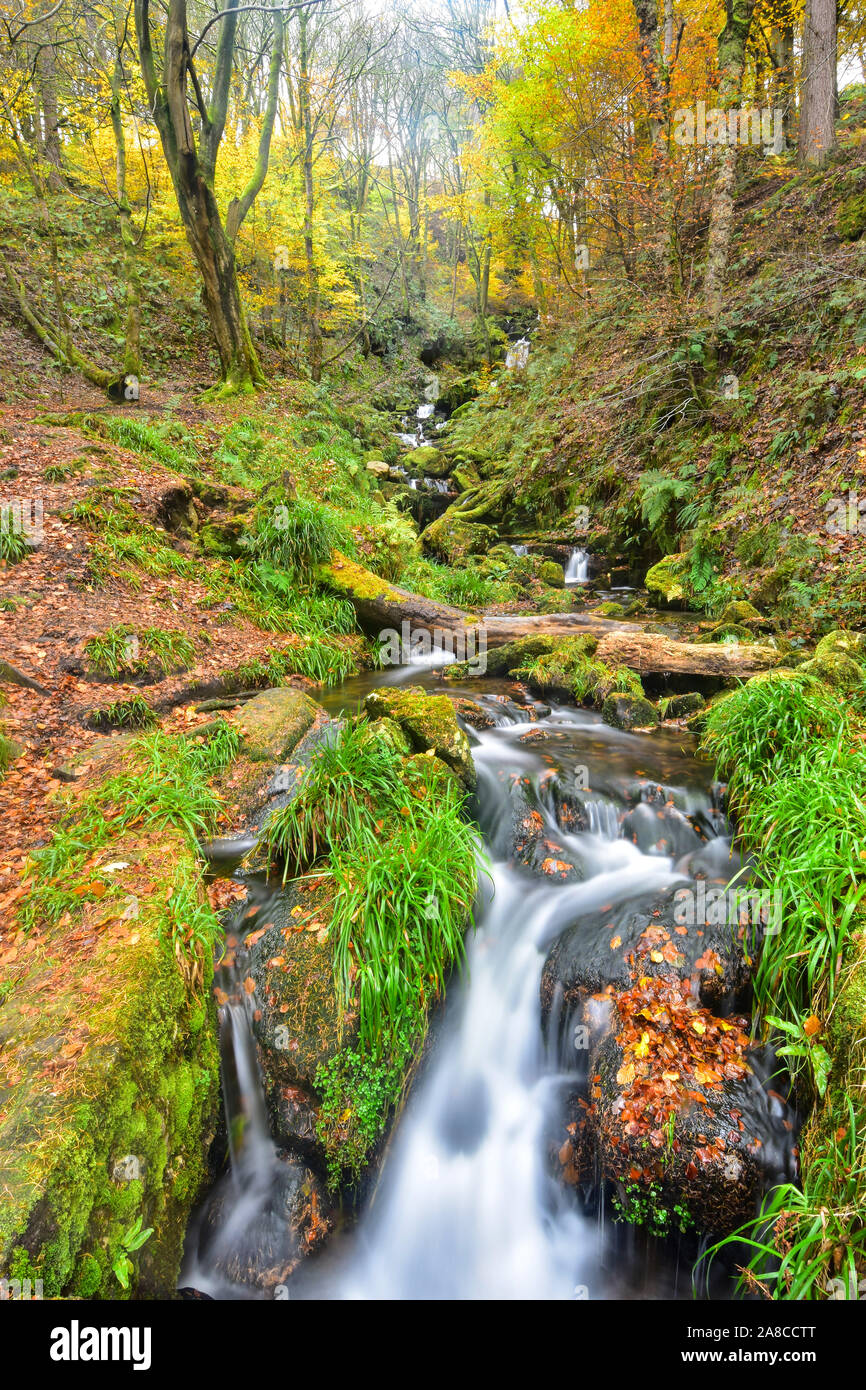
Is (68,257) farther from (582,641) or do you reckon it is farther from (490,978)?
(490,978)

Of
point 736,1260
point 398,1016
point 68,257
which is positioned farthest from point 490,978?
point 68,257

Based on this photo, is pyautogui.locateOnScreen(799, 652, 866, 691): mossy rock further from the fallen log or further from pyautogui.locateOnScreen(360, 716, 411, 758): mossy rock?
pyautogui.locateOnScreen(360, 716, 411, 758): mossy rock

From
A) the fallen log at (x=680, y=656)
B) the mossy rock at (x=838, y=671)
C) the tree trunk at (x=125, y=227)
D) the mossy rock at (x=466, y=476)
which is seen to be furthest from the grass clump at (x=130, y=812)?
the mossy rock at (x=466, y=476)

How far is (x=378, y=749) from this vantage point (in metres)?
4.55

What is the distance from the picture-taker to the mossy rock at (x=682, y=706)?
6145 mm

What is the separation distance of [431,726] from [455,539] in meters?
8.01

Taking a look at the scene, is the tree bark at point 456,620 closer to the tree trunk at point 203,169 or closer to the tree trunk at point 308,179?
the tree trunk at point 203,169

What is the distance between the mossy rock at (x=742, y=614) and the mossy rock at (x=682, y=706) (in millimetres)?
1589

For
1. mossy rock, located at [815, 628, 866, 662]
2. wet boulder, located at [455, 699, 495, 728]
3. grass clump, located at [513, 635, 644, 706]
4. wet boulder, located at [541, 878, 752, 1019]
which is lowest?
wet boulder, located at [541, 878, 752, 1019]

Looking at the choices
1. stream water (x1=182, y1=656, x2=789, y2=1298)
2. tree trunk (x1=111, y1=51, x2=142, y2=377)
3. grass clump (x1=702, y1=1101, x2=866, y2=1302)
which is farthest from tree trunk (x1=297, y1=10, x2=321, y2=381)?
grass clump (x1=702, y1=1101, x2=866, y2=1302)

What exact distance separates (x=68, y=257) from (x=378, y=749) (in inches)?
749

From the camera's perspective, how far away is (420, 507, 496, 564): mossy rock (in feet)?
40.0

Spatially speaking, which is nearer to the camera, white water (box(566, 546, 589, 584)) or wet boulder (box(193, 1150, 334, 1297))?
wet boulder (box(193, 1150, 334, 1297))

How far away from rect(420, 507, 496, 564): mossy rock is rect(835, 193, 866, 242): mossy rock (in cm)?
739
